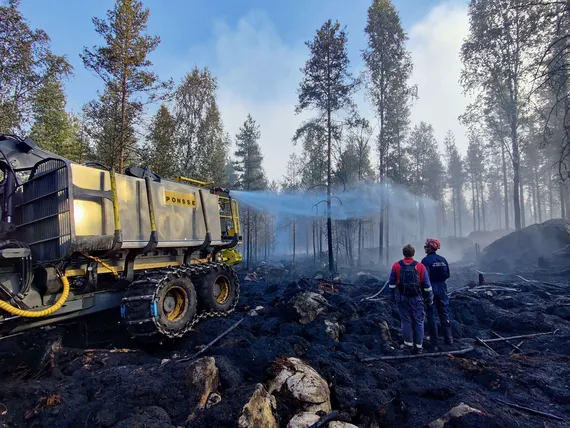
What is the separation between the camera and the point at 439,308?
7.17 m

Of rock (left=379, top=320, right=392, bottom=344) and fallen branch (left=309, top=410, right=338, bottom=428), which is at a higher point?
fallen branch (left=309, top=410, right=338, bottom=428)

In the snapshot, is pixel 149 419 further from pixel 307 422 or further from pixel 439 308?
pixel 439 308

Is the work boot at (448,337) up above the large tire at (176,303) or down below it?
below

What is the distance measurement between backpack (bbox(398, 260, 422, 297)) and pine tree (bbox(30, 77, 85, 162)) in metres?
14.8

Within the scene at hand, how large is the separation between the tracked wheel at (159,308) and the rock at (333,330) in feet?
9.41

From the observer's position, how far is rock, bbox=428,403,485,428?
356 centimetres

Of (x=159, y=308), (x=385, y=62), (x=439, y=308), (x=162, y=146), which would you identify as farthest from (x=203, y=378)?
(x=385, y=62)

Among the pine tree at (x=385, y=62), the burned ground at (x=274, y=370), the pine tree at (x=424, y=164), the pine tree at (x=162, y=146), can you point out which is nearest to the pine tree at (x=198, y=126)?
the pine tree at (x=162, y=146)

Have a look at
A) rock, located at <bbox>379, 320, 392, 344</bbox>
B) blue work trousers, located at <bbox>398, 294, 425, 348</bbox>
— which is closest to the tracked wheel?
rock, located at <bbox>379, 320, 392, 344</bbox>

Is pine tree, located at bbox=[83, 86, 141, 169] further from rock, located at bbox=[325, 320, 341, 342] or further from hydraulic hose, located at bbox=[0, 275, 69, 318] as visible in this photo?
rock, located at bbox=[325, 320, 341, 342]

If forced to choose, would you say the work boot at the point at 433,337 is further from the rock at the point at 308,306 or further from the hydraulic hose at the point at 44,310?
the hydraulic hose at the point at 44,310

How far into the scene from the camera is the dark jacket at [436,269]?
24.0 ft

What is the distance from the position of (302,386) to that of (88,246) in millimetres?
4070

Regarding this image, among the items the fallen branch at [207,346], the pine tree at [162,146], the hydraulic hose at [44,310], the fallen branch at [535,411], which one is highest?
the pine tree at [162,146]
